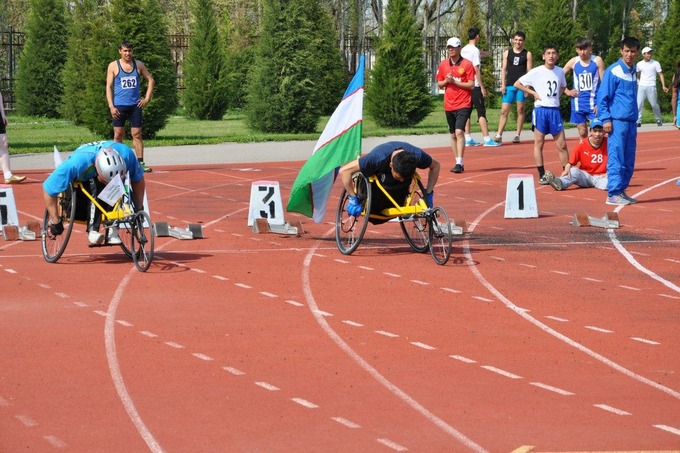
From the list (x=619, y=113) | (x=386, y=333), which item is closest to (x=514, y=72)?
(x=619, y=113)

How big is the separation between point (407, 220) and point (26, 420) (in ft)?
20.1

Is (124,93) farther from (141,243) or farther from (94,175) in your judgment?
(141,243)

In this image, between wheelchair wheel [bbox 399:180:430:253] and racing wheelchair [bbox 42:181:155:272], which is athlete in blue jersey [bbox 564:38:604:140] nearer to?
wheelchair wheel [bbox 399:180:430:253]

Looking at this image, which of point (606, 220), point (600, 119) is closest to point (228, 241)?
point (606, 220)

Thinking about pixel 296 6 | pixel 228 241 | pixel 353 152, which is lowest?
pixel 228 241

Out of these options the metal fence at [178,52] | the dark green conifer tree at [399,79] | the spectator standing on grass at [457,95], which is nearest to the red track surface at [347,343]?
the spectator standing on grass at [457,95]

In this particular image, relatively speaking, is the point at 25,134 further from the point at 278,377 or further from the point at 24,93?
the point at 278,377

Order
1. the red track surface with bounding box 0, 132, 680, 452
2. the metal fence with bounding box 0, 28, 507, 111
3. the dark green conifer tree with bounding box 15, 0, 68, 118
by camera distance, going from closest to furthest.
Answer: the red track surface with bounding box 0, 132, 680, 452
the dark green conifer tree with bounding box 15, 0, 68, 118
the metal fence with bounding box 0, 28, 507, 111

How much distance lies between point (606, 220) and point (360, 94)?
3247 mm

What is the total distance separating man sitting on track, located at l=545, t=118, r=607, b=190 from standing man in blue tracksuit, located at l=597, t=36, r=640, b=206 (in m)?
1.46

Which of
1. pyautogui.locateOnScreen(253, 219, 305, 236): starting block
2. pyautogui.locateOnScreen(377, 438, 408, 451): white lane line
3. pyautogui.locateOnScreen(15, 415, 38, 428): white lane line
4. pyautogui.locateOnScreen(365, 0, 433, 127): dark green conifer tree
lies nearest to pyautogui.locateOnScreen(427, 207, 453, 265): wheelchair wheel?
pyautogui.locateOnScreen(253, 219, 305, 236): starting block

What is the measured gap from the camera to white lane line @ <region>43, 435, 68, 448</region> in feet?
20.4

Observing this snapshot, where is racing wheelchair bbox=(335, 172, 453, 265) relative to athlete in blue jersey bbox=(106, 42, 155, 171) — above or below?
below

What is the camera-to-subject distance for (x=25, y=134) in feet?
94.1
